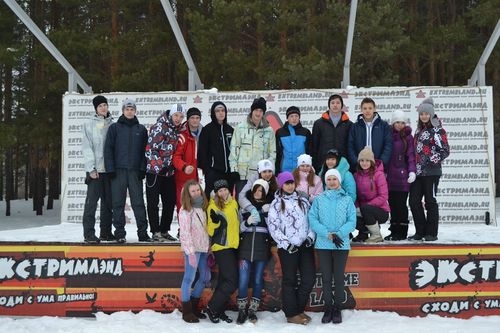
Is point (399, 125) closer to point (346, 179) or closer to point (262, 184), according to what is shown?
point (346, 179)

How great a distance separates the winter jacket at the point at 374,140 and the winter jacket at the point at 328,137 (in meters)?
0.08

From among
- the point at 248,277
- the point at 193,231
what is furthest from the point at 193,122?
the point at 248,277

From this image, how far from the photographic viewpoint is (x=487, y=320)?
4.70m

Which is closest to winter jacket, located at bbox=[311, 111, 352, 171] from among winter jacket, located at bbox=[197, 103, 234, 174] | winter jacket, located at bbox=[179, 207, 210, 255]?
winter jacket, located at bbox=[197, 103, 234, 174]

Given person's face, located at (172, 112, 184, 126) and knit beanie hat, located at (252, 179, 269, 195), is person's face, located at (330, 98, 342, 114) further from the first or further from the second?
person's face, located at (172, 112, 184, 126)

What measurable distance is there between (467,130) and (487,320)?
17.5ft

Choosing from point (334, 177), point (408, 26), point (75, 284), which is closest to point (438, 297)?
point (334, 177)

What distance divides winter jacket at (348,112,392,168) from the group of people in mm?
12

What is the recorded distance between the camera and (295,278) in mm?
4684

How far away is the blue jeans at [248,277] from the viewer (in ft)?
15.5

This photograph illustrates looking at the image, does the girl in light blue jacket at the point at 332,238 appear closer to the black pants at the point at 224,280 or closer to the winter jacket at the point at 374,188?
the winter jacket at the point at 374,188

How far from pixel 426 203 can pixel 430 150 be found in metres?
0.65

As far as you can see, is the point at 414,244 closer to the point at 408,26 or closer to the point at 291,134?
the point at 291,134

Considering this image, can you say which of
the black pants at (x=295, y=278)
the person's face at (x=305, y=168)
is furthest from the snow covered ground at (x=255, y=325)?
the person's face at (x=305, y=168)
